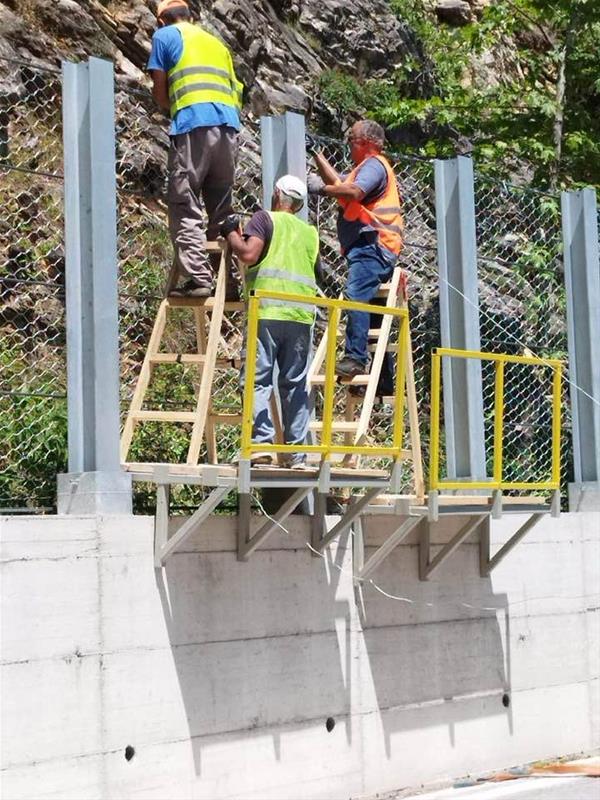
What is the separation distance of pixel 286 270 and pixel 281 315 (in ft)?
0.98

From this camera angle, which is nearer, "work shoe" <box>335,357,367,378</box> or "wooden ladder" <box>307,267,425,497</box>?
"wooden ladder" <box>307,267,425,497</box>

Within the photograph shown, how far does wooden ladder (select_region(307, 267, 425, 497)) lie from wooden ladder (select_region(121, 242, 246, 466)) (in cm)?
71

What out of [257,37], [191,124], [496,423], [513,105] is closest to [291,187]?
[191,124]

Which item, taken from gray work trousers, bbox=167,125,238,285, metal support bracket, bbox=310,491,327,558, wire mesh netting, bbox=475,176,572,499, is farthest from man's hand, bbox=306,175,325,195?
metal support bracket, bbox=310,491,327,558

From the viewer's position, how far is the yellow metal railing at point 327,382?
712 cm

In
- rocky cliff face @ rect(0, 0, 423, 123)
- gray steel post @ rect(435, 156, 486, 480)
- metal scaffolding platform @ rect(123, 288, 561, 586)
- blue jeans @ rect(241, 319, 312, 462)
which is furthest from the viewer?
rocky cliff face @ rect(0, 0, 423, 123)

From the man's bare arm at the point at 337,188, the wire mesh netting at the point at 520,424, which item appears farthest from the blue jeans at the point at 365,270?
the wire mesh netting at the point at 520,424

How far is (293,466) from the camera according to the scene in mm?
7602

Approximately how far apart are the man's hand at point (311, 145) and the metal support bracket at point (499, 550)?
2.79 m

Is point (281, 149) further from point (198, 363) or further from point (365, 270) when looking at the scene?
point (198, 363)

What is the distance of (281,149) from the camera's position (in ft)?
29.4

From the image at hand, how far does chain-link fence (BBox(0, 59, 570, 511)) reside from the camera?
775 cm

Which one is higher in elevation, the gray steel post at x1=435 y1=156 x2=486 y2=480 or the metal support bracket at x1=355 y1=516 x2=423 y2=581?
the gray steel post at x1=435 y1=156 x2=486 y2=480

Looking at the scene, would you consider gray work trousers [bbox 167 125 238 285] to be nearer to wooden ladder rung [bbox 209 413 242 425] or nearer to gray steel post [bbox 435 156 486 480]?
wooden ladder rung [bbox 209 413 242 425]
